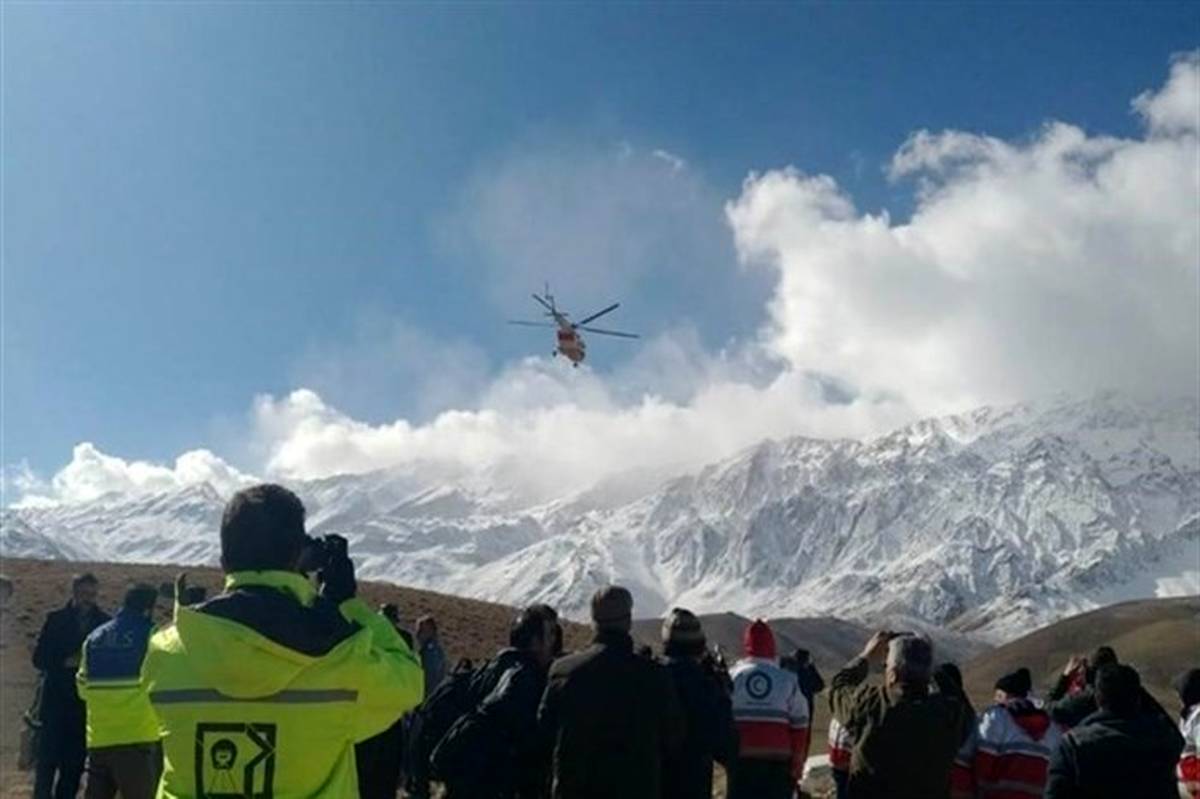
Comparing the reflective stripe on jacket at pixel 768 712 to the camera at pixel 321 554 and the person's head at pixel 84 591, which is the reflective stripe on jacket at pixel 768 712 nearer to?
the camera at pixel 321 554

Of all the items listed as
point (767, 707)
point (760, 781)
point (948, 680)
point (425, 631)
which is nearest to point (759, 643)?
point (767, 707)

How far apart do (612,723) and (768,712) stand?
8.48 ft

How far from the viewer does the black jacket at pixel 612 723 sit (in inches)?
285

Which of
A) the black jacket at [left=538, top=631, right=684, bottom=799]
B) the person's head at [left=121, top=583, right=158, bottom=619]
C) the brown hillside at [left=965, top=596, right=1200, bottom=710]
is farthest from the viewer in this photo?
the brown hillside at [left=965, top=596, right=1200, bottom=710]

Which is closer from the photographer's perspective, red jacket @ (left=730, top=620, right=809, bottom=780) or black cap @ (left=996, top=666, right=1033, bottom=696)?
red jacket @ (left=730, top=620, right=809, bottom=780)

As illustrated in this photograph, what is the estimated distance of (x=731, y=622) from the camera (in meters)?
178

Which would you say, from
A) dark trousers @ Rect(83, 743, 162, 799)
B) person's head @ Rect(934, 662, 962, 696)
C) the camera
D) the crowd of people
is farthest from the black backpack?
person's head @ Rect(934, 662, 962, 696)

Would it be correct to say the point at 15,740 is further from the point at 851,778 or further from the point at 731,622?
the point at 731,622

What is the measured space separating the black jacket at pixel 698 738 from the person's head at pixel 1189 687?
3.60m

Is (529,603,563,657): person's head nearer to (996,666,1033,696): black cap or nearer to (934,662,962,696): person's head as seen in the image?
(934,662,962,696): person's head

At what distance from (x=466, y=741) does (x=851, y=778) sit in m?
2.40

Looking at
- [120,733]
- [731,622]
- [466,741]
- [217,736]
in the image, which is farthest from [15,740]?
[731,622]

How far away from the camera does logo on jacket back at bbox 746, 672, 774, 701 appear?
9.61m

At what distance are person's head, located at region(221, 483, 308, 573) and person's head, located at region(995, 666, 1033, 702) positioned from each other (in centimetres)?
658
